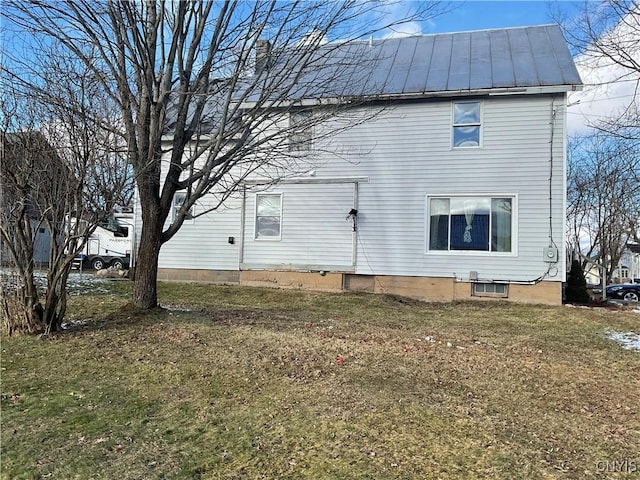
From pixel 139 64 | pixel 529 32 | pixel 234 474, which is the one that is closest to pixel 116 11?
pixel 139 64

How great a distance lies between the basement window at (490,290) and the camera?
458 inches

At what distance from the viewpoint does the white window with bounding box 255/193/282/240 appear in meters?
13.6

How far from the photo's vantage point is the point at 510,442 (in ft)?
11.1

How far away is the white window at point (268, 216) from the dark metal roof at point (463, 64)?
368 centimetres

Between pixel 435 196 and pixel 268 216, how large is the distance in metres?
4.74

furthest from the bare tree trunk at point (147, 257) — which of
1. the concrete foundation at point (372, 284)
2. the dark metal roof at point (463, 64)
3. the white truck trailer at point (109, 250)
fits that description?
the white truck trailer at point (109, 250)

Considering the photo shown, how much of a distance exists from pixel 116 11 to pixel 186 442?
6080 mm

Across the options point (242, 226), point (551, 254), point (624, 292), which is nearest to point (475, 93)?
point (551, 254)

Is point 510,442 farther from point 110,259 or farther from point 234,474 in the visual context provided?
point 110,259

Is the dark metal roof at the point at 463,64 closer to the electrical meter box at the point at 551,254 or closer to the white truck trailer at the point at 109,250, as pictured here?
the electrical meter box at the point at 551,254

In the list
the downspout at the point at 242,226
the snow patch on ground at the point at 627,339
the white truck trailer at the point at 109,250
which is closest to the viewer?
the snow patch on ground at the point at 627,339

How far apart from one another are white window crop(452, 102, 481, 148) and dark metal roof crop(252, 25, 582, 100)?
0.46 m

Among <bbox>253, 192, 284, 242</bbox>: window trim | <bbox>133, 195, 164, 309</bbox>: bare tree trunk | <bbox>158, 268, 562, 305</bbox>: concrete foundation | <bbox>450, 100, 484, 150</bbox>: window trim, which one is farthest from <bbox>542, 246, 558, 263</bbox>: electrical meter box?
<bbox>133, 195, 164, 309</bbox>: bare tree trunk

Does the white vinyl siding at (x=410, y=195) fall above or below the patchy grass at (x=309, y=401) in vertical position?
above
